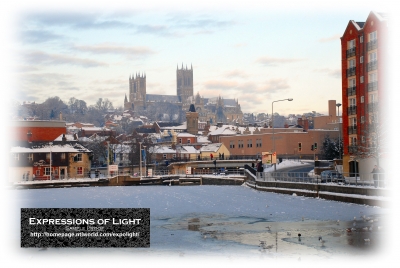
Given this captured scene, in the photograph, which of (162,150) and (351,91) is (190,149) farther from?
(351,91)

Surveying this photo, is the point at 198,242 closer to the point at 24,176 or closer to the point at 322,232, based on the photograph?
the point at 322,232

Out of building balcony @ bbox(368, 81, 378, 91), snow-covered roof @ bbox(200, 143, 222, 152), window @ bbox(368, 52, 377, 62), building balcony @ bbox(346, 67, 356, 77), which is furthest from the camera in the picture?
snow-covered roof @ bbox(200, 143, 222, 152)

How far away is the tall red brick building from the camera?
61.4 m

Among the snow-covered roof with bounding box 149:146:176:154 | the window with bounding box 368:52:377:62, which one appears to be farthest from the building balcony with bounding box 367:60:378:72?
the snow-covered roof with bounding box 149:146:176:154

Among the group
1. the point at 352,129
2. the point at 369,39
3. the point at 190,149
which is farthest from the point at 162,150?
the point at 369,39

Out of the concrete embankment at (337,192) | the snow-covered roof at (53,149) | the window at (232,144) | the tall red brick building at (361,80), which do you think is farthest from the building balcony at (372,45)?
the window at (232,144)

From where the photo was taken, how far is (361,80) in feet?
228

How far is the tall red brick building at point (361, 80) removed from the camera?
6136cm

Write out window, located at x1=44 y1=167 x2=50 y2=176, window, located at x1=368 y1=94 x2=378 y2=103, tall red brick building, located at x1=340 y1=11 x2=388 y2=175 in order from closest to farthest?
tall red brick building, located at x1=340 y1=11 x2=388 y2=175 → window, located at x1=368 y1=94 x2=378 y2=103 → window, located at x1=44 y1=167 x2=50 y2=176

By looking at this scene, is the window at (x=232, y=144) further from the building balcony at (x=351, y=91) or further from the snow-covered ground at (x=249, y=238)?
the snow-covered ground at (x=249, y=238)

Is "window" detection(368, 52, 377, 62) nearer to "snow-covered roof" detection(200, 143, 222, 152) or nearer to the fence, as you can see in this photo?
the fence

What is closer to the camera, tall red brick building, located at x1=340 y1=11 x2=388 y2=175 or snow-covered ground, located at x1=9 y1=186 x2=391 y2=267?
snow-covered ground, located at x1=9 y1=186 x2=391 y2=267

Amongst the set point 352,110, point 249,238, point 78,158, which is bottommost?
point 249,238

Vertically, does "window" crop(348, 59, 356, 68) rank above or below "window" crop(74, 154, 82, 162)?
above
